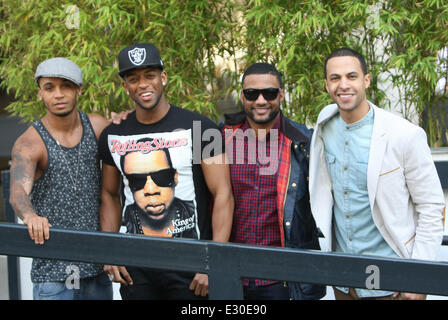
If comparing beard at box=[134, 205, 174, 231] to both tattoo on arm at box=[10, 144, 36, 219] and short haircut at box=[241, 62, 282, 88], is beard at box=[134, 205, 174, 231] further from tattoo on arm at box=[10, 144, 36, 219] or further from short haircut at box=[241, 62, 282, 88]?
short haircut at box=[241, 62, 282, 88]

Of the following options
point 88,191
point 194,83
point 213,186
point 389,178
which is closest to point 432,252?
point 389,178

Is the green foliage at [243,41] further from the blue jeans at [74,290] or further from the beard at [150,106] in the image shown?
the blue jeans at [74,290]

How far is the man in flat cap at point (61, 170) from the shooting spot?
2.26 metres

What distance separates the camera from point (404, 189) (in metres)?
1.97

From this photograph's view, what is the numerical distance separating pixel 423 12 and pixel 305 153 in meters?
2.19

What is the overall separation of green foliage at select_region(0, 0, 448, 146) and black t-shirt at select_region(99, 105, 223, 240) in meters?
1.86

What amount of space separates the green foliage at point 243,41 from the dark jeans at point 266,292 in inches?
78.7

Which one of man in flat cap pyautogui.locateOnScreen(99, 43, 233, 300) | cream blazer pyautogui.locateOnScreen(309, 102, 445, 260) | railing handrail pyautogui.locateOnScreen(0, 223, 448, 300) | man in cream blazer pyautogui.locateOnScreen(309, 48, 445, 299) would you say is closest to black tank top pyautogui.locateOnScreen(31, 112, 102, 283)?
man in flat cap pyautogui.locateOnScreen(99, 43, 233, 300)

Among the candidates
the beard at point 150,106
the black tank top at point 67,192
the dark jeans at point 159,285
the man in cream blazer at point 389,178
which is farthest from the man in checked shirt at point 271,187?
the black tank top at point 67,192

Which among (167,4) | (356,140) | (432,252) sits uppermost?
(167,4)

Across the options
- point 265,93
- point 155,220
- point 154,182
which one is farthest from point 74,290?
point 265,93

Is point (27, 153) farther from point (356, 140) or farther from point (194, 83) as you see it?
point (194, 83)

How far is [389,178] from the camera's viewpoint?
196cm

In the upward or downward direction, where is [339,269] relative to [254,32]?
downward
